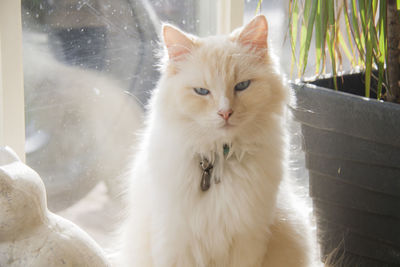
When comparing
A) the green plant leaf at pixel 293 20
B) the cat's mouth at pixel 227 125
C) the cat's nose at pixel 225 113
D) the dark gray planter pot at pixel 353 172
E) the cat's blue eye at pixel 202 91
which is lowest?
the dark gray planter pot at pixel 353 172

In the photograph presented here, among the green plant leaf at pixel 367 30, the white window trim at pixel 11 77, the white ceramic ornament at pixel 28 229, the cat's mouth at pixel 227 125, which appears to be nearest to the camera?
the white ceramic ornament at pixel 28 229

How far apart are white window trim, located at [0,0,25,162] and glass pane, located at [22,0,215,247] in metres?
0.08

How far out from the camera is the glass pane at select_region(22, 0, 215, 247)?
1590 mm

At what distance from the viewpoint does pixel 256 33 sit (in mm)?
1302

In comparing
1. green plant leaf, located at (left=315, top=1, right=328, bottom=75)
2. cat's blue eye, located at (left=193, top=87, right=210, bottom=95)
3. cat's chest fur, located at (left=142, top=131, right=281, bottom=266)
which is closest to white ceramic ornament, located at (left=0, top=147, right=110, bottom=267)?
cat's chest fur, located at (left=142, top=131, right=281, bottom=266)

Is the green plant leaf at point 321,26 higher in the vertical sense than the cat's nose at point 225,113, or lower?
higher

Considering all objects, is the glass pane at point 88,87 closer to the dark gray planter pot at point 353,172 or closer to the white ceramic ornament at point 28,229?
the white ceramic ornament at point 28,229

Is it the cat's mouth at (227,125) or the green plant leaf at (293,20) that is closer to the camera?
the cat's mouth at (227,125)

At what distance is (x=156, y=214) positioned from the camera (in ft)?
4.35

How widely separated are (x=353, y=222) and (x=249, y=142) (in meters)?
0.58

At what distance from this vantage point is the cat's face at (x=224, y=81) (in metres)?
1.24

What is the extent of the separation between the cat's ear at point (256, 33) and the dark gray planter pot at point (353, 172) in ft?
1.10

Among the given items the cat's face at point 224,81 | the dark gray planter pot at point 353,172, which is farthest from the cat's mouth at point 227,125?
the dark gray planter pot at point 353,172

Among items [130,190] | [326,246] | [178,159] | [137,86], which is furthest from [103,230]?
[326,246]
